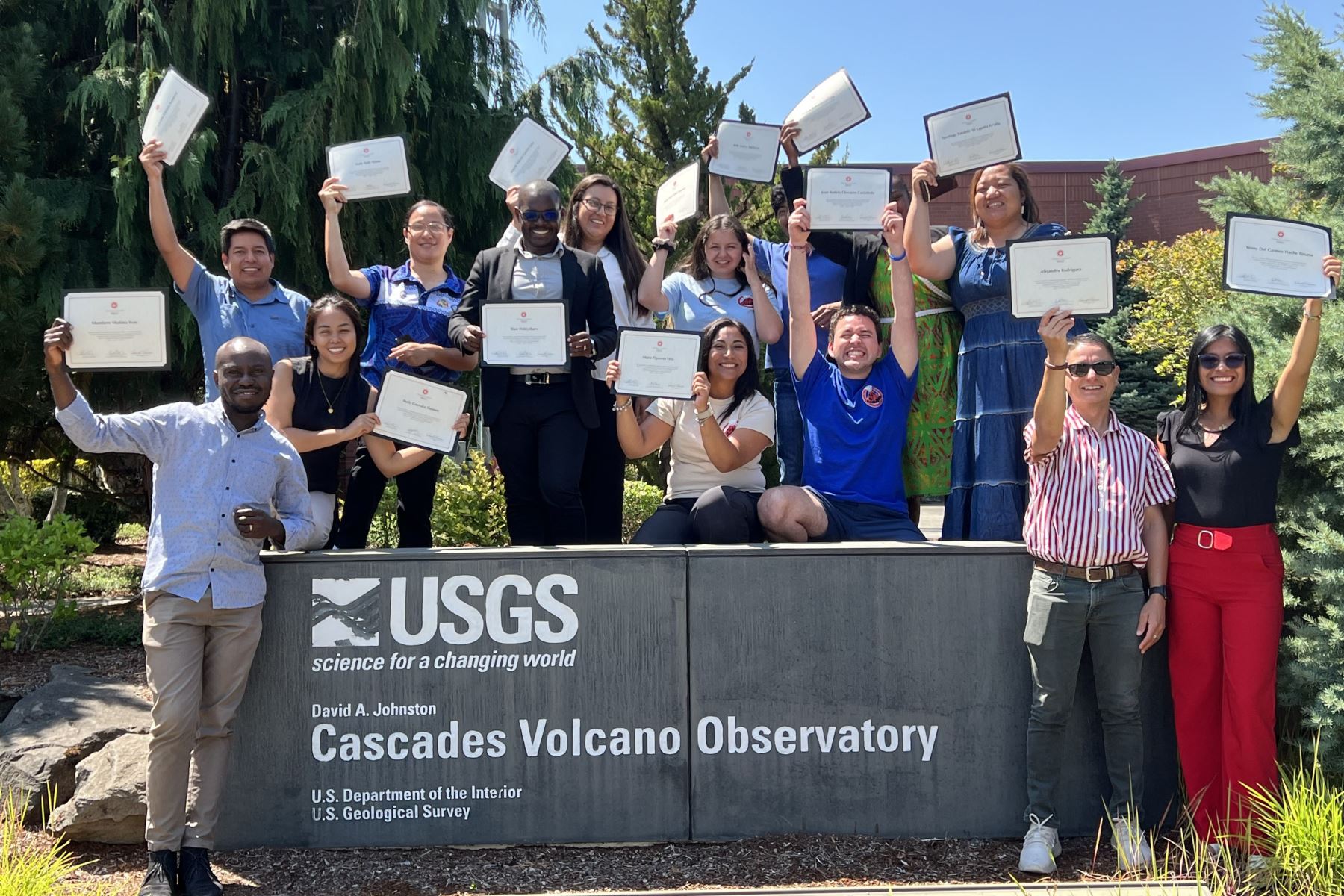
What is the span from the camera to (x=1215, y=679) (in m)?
3.93

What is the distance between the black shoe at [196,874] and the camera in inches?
147

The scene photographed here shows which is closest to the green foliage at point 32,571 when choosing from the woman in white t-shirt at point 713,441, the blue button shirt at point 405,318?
the blue button shirt at point 405,318

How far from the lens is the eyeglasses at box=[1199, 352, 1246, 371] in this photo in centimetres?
387

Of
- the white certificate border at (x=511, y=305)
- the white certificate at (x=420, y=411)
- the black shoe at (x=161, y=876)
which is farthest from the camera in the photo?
the white certificate border at (x=511, y=305)

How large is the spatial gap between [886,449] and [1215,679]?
1481mm

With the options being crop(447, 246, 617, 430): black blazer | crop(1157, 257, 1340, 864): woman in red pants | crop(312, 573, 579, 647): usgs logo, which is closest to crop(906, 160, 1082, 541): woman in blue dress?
crop(1157, 257, 1340, 864): woman in red pants

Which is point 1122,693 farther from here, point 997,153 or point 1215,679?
point 997,153

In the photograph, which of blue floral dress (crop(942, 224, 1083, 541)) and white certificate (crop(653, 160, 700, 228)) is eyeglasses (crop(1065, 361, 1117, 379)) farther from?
white certificate (crop(653, 160, 700, 228))

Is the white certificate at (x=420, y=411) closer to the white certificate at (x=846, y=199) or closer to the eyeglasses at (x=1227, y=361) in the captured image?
the white certificate at (x=846, y=199)

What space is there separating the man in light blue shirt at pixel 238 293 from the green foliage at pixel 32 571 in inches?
131

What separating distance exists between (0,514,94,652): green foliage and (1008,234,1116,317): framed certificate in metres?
6.56

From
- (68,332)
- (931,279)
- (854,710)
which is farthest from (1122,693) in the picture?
(68,332)

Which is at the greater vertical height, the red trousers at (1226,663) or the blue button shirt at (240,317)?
the blue button shirt at (240,317)

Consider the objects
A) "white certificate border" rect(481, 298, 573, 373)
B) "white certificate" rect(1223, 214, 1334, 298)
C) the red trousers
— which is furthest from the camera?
"white certificate border" rect(481, 298, 573, 373)
